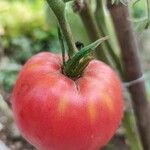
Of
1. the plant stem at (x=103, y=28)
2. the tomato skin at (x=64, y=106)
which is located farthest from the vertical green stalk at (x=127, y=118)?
the tomato skin at (x=64, y=106)

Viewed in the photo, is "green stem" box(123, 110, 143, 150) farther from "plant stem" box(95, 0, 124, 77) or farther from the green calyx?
the green calyx

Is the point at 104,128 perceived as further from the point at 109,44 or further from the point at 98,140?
the point at 109,44

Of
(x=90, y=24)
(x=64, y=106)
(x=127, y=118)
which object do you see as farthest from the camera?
(x=127, y=118)

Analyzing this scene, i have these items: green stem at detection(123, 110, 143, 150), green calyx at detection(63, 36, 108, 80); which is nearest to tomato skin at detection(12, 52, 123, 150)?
green calyx at detection(63, 36, 108, 80)

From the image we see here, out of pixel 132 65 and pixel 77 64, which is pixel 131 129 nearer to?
pixel 132 65

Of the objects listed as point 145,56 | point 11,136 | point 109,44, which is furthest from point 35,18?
point 109,44

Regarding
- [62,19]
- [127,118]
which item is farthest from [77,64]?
[127,118]
